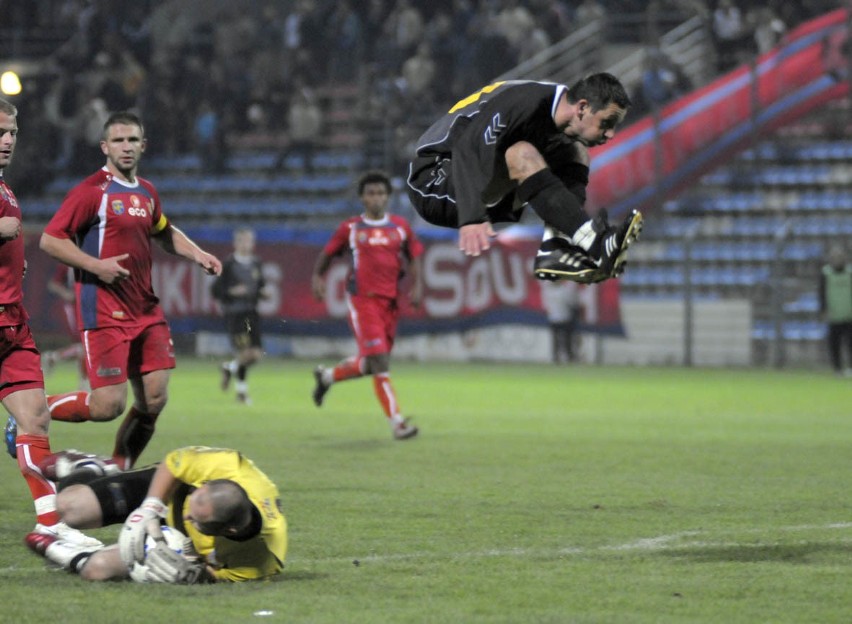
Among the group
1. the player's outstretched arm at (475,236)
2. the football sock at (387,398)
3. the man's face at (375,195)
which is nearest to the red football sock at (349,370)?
the football sock at (387,398)

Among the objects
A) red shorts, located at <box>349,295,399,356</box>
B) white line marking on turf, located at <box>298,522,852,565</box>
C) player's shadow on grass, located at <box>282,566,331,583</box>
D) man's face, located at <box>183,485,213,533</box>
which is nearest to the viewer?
man's face, located at <box>183,485,213,533</box>

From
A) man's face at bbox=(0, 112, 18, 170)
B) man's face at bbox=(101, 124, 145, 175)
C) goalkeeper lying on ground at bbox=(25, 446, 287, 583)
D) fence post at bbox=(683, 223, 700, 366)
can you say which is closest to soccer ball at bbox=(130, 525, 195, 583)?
goalkeeper lying on ground at bbox=(25, 446, 287, 583)

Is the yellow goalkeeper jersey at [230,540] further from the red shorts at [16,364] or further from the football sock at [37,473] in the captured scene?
the red shorts at [16,364]

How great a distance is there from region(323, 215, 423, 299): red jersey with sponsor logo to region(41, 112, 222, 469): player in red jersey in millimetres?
5230

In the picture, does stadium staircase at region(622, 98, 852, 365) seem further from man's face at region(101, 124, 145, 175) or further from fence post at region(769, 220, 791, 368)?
man's face at region(101, 124, 145, 175)

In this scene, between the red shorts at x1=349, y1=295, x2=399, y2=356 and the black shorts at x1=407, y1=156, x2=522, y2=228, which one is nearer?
the black shorts at x1=407, y1=156, x2=522, y2=228

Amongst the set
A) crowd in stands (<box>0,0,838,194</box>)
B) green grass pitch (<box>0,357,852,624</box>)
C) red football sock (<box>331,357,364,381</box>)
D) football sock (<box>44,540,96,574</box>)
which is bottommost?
green grass pitch (<box>0,357,852,624</box>)

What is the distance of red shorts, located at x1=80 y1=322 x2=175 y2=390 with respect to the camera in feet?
29.5

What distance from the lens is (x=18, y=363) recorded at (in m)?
7.63

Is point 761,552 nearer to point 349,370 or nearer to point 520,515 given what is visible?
point 520,515

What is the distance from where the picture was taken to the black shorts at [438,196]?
27.4 feet

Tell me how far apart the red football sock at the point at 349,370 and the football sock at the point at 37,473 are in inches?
269

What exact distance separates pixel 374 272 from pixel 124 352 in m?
5.61

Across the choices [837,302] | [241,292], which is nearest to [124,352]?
[241,292]
